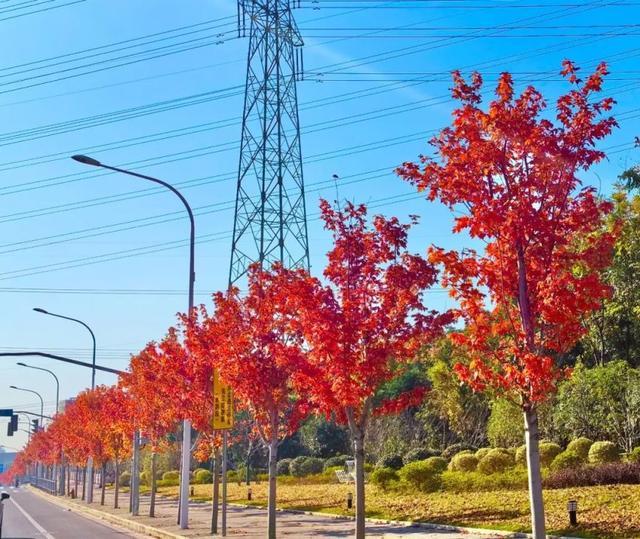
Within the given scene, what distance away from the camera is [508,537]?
671 inches

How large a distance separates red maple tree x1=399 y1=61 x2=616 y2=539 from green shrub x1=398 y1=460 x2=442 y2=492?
17792 millimetres

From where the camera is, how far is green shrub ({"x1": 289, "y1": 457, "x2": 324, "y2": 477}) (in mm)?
52781

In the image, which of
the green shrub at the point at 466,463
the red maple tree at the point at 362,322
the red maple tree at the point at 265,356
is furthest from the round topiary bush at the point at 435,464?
the red maple tree at the point at 362,322

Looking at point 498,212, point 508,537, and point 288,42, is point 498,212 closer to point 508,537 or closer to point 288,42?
point 508,537

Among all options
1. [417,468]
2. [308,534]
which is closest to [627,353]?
[417,468]

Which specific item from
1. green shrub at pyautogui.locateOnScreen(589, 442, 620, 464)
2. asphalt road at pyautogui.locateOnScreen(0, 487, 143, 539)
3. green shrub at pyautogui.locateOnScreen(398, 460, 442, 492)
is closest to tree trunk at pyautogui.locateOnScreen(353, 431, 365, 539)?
asphalt road at pyautogui.locateOnScreen(0, 487, 143, 539)

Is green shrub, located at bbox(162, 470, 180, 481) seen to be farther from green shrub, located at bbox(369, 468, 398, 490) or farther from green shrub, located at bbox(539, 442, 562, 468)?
green shrub, located at bbox(539, 442, 562, 468)

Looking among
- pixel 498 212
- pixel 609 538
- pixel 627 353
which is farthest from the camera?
pixel 627 353

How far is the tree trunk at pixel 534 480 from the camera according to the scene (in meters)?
10.1

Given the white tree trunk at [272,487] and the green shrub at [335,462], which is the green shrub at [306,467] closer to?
the green shrub at [335,462]

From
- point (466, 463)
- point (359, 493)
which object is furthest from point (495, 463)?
point (359, 493)

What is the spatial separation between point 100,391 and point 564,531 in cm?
4058

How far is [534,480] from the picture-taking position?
1023cm

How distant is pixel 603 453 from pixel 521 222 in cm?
1995
